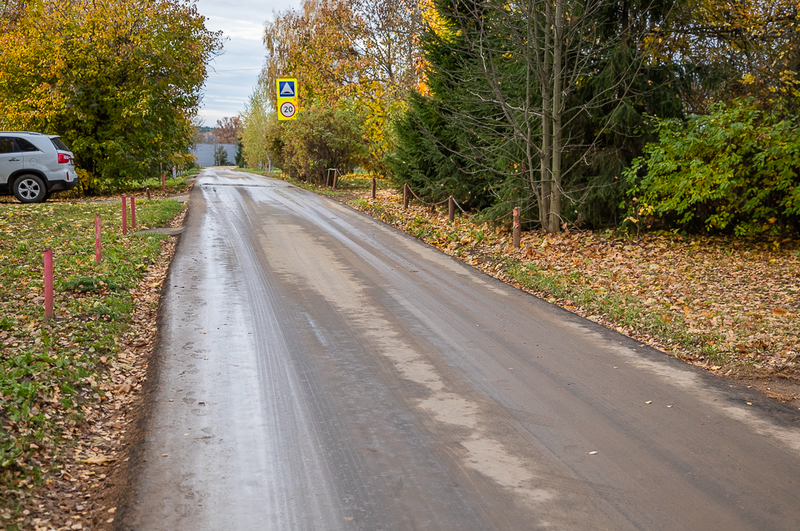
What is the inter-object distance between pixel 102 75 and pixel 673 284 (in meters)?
21.6

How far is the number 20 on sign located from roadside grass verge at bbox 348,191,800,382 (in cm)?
1597

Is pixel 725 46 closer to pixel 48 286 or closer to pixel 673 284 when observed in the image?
pixel 673 284

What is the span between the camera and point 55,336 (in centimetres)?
694

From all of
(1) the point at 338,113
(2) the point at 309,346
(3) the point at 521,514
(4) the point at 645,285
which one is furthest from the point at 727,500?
(1) the point at 338,113

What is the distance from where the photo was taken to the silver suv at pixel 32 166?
60.4ft

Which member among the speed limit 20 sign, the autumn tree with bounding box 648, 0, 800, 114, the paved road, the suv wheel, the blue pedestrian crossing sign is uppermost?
the blue pedestrian crossing sign

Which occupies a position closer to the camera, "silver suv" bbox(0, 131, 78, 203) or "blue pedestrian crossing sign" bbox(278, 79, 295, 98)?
"silver suv" bbox(0, 131, 78, 203)

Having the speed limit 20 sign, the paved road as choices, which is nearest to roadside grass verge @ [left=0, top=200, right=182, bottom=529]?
the paved road

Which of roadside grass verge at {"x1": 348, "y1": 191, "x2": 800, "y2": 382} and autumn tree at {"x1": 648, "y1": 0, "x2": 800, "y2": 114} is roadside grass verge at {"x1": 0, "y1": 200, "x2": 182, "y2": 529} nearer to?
roadside grass verge at {"x1": 348, "y1": 191, "x2": 800, "y2": 382}

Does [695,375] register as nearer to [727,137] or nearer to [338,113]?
[727,137]

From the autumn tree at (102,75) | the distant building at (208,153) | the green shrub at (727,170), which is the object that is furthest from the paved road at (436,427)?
the distant building at (208,153)

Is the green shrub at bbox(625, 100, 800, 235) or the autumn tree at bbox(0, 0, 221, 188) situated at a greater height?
the autumn tree at bbox(0, 0, 221, 188)

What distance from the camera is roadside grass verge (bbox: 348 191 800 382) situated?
7.31 metres

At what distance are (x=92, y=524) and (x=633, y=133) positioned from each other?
12.5 metres
